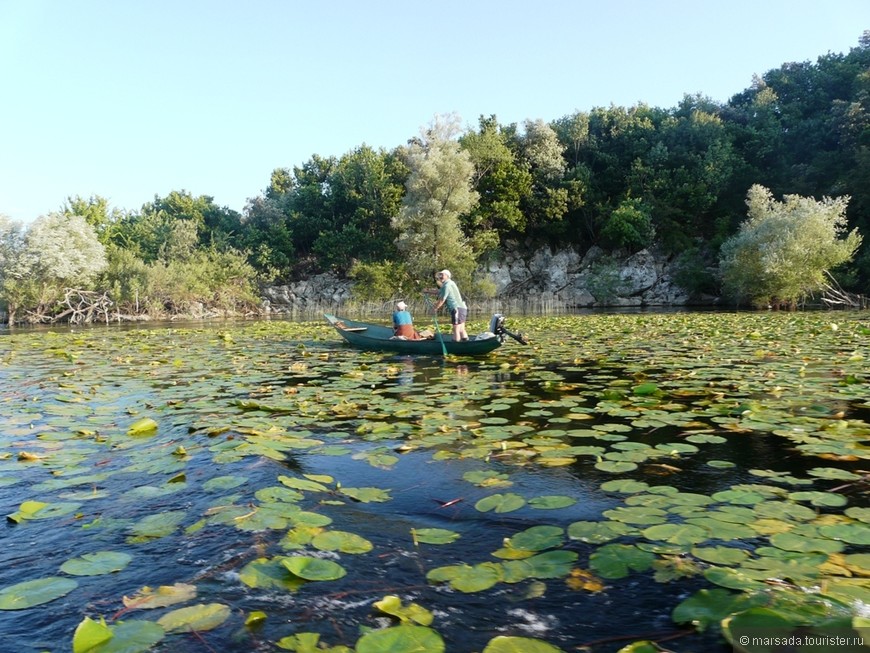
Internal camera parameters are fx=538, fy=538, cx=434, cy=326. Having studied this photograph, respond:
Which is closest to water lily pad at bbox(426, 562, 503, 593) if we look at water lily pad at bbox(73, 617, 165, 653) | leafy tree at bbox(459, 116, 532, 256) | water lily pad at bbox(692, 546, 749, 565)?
water lily pad at bbox(692, 546, 749, 565)

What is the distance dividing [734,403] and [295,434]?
154 inches

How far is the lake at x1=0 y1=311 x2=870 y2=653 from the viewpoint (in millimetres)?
1798

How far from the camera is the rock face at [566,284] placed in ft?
112

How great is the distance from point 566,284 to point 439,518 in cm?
3595

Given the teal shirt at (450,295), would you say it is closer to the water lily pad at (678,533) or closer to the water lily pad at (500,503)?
the water lily pad at (500,503)

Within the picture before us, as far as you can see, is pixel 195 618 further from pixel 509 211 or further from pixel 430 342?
pixel 509 211

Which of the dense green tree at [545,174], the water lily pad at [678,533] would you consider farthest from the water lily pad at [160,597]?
the dense green tree at [545,174]

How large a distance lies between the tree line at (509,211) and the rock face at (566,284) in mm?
1218

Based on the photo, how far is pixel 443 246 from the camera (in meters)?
31.3

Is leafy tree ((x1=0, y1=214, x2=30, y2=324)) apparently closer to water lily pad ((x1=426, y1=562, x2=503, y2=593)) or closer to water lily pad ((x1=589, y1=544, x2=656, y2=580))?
water lily pad ((x1=426, y1=562, x2=503, y2=593))

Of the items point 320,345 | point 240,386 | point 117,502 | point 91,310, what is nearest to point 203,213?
point 91,310

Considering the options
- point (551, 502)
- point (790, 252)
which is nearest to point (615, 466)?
point (551, 502)

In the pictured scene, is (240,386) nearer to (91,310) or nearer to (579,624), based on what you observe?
(579,624)

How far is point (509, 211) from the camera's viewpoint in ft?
121
